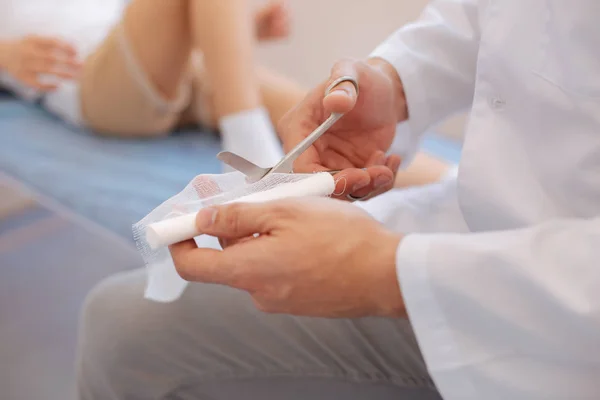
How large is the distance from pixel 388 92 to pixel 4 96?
4.01 feet

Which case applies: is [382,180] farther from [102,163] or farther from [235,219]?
[102,163]

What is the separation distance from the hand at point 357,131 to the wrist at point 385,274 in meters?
0.09

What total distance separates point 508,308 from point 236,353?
253 millimetres

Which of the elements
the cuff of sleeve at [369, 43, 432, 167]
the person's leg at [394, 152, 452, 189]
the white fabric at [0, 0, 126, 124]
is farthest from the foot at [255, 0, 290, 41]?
the cuff of sleeve at [369, 43, 432, 167]

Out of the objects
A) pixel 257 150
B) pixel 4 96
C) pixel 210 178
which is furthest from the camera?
pixel 4 96

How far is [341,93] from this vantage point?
41 centimetres

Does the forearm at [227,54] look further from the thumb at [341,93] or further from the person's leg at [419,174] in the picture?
the thumb at [341,93]

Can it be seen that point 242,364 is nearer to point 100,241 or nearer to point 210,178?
point 210,178

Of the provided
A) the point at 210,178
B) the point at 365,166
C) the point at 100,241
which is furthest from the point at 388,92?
the point at 100,241

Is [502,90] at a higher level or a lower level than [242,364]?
higher

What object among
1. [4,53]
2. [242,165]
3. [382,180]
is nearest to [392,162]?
[382,180]

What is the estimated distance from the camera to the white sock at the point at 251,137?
0.85m

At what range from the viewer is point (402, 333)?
0.46m

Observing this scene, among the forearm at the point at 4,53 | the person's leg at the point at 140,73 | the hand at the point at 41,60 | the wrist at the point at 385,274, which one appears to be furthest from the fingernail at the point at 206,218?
the forearm at the point at 4,53
